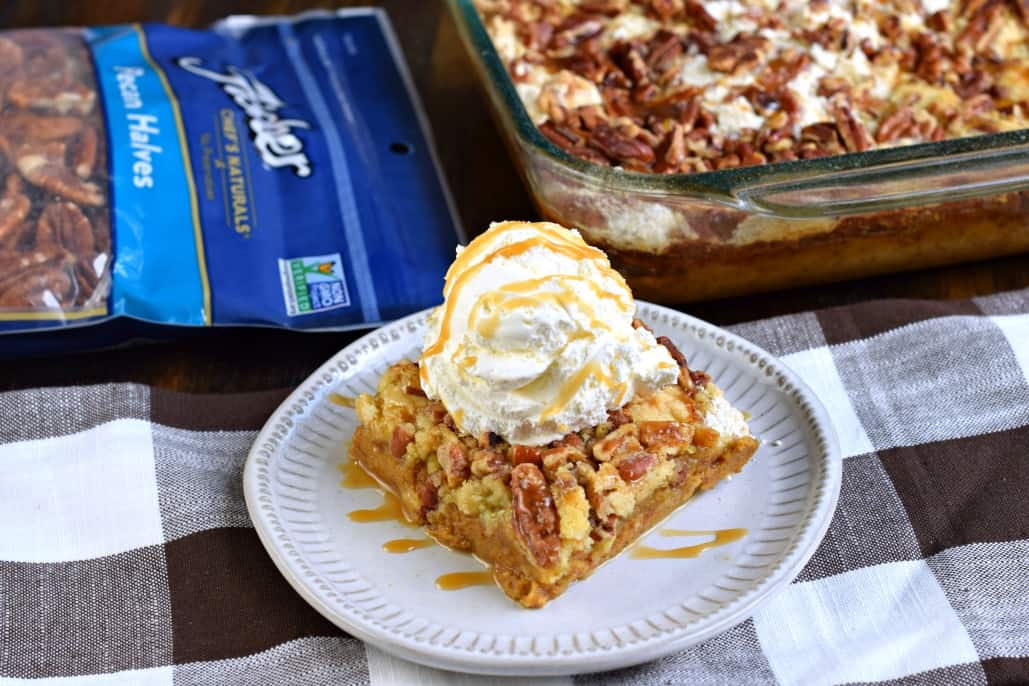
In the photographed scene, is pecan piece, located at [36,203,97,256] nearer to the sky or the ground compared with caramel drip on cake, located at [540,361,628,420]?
nearer to the ground

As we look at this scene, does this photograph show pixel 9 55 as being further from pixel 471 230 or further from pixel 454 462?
pixel 454 462

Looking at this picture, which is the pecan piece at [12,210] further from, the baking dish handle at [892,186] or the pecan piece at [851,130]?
the pecan piece at [851,130]

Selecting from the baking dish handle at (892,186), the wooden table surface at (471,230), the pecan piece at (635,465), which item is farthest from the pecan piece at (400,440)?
the baking dish handle at (892,186)

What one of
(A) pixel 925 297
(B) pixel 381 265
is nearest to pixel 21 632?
(B) pixel 381 265

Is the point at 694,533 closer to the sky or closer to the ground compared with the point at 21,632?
closer to the sky

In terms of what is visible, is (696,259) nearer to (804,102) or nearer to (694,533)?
(804,102)

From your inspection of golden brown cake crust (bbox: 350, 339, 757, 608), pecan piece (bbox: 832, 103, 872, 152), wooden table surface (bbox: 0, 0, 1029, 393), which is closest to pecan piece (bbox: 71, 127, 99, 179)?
wooden table surface (bbox: 0, 0, 1029, 393)

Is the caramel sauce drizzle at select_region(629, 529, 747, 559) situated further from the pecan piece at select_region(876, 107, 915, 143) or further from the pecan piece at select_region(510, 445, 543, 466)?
the pecan piece at select_region(876, 107, 915, 143)

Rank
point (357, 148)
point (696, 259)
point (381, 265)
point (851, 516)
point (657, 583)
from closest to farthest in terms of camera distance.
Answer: point (657, 583) → point (851, 516) → point (696, 259) → point (381, 265) → point (357, 148)
